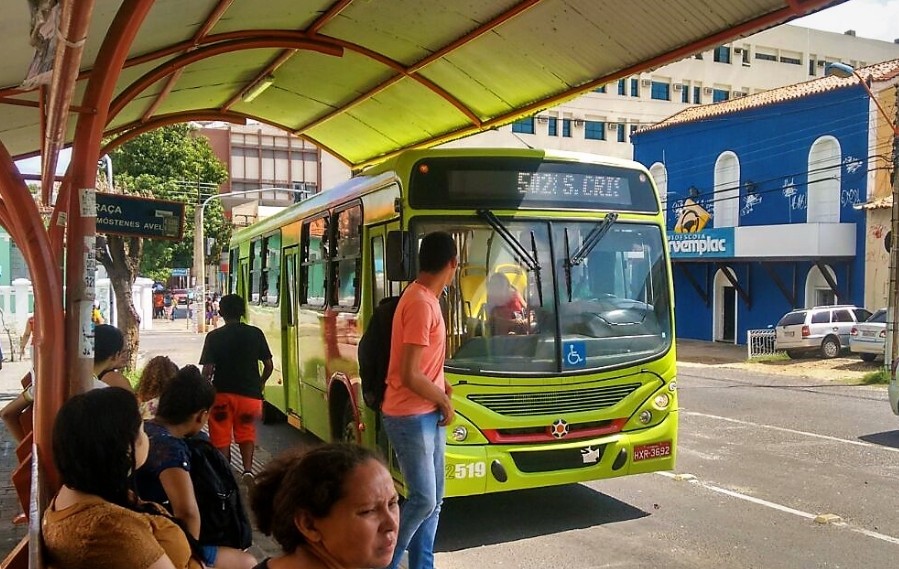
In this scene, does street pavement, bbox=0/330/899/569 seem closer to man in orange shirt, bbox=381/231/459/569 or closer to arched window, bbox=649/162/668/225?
man in orange shirt, bbox=381/231/459/569

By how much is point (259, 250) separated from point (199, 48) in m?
5.08

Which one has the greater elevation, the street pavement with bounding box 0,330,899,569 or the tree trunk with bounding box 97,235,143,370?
the tree trunk with bounding box 97,235,143,370

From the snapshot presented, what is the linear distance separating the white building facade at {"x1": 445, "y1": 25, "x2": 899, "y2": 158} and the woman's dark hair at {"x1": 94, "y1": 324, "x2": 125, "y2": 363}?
43.6 m

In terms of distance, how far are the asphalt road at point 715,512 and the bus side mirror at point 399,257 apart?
209cm

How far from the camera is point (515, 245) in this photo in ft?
20.4

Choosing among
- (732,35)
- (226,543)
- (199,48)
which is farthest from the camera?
(199,48)

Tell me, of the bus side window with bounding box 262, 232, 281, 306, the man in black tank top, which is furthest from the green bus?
the bus side window with bounding box 262, 232, 281, 306

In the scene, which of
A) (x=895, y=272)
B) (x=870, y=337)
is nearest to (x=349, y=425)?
(x=895, y=272)

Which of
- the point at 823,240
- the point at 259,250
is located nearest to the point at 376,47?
the point at 259,250

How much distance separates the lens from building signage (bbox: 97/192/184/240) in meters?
7.32

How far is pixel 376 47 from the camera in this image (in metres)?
7.50

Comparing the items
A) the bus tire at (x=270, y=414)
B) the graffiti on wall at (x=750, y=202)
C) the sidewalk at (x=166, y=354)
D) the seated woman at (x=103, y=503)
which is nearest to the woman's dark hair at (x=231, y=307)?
the sidewalk at (x=166, y=354)

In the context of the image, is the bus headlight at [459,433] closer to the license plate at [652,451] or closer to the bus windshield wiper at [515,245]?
the bus windshield wiper at [515,245]

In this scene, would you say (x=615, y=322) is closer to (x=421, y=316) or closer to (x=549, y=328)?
(x=549, y=328)
